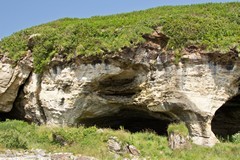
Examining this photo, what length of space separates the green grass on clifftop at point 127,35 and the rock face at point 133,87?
20.6 inches

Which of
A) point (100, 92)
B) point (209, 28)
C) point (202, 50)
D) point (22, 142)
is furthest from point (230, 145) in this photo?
point (22, 142)

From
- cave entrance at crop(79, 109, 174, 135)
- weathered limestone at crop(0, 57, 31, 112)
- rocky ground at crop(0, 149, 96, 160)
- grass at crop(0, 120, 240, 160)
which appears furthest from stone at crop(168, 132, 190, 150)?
weathered limestone at crop(0, 57, 31, 112)

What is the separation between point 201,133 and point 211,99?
1801 millimetres

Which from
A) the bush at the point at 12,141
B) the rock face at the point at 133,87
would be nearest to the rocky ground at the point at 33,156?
the bush at the point at 12,141

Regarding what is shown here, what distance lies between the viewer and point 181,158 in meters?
15.5

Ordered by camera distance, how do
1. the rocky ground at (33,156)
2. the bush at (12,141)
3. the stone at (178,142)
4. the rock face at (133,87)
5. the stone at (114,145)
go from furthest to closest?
the rock face at (133,87) → the stone at (178,142) → the stone at (114,145) → the bush at (12,141) → the rocky ground at (33,156)

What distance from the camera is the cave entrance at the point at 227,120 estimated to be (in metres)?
Result: 23.1

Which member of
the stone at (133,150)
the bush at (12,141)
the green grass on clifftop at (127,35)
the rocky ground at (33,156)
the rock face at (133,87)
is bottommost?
the stone at (133,150)

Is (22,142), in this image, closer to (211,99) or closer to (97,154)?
(97,154)

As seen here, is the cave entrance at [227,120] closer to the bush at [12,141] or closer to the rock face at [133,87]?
the rock face at [133,87]

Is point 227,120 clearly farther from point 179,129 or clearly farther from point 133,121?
point 179,129

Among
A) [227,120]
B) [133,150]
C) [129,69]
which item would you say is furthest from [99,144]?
[227,120]

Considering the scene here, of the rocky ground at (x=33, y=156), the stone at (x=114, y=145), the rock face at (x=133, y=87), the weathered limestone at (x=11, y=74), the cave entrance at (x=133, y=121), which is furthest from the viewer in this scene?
the cave entrance at (x=133, y=121)

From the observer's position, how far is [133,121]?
84.8ft
